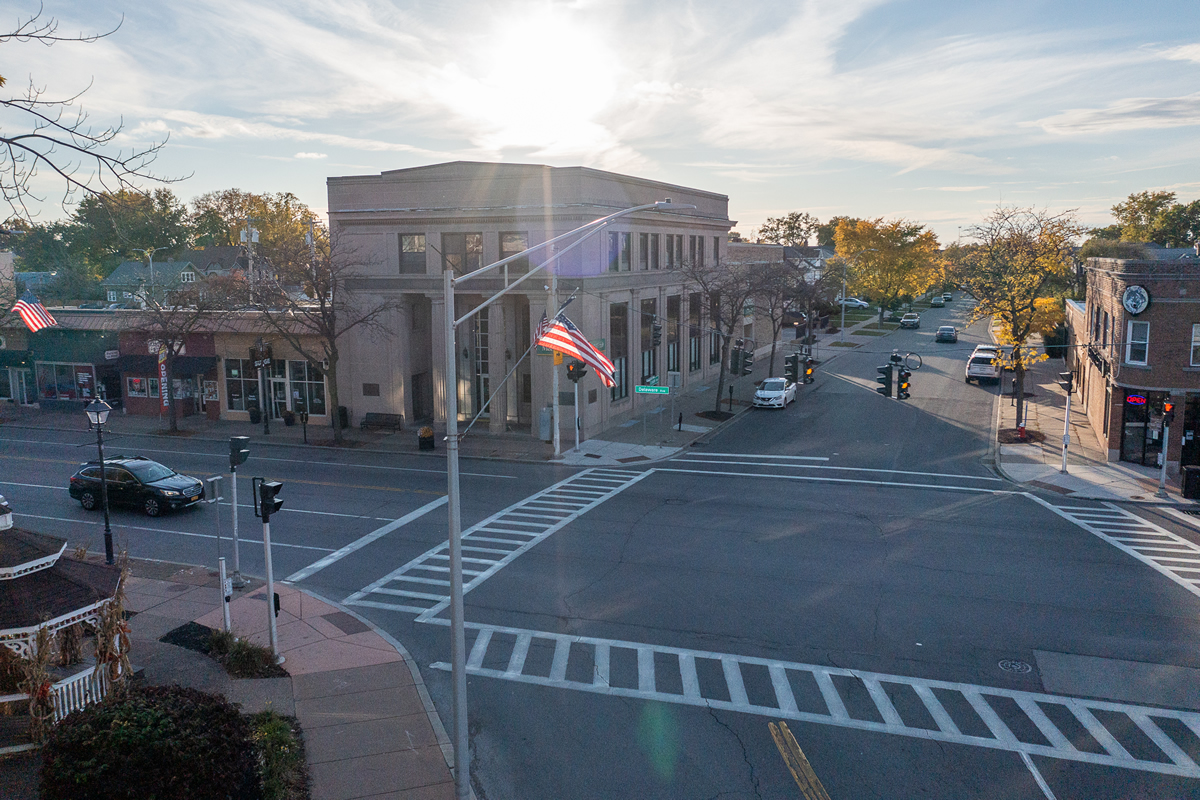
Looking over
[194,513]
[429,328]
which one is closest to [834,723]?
[194,513]

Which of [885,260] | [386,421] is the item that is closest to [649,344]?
[386,421]

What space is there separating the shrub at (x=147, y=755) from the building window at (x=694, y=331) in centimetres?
4152

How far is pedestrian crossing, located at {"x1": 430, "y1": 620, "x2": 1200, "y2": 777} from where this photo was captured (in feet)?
39.0

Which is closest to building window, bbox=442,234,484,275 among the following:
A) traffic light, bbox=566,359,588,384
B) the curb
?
traffic light, bbox=566,359,588,384

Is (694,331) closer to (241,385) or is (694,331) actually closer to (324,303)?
(324,303)

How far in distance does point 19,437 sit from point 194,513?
2024 cm

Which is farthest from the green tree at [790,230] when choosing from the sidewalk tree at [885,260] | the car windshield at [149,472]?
the car windshield at [149,472]

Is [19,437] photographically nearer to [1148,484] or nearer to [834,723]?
[834,723]

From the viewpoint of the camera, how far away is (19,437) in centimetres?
3856

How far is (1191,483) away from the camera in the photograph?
2631 cm

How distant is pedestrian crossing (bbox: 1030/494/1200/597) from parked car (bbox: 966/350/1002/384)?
28470 millimetres

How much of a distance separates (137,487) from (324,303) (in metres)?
12.7

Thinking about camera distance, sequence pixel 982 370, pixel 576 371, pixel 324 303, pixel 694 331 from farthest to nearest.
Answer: pixel 982 370, pixel 694 331, pixel 324 303, pixel 576 371

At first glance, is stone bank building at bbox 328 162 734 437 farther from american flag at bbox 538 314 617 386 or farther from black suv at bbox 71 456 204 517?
black suv at bbox 71 456 204 517
